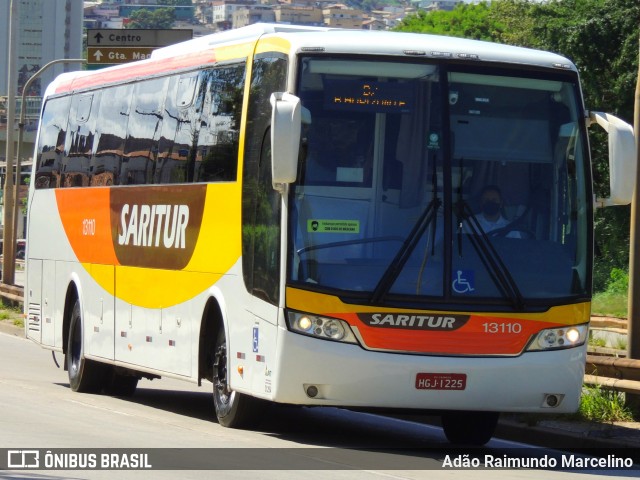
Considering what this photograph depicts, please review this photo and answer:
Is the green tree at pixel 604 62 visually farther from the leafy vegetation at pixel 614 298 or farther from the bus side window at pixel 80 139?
the bus side window at pixel 80 139

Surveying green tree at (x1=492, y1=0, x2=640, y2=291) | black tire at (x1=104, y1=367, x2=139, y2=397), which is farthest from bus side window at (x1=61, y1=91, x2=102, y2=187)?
green tree at (x1=492, y1=0, x2=640, y2=291)

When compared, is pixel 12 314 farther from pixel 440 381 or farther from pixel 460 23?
pixel 460 23

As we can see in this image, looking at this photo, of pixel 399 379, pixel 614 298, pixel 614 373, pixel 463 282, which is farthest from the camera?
pixel 614 298

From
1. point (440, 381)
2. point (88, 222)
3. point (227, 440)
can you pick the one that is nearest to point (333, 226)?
point (440, 381)

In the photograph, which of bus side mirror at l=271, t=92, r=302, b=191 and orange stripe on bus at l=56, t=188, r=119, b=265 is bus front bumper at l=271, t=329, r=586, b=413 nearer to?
bus side mirror at l=271, t=92, r=302, b=191

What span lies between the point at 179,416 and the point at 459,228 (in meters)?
4.65

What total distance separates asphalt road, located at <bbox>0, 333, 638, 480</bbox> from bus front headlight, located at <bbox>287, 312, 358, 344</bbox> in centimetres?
94

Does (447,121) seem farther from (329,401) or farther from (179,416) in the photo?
(179,416)

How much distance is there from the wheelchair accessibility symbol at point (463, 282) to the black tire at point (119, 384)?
7.46m

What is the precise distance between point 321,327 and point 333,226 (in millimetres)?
813

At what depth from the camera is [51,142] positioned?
21.0m

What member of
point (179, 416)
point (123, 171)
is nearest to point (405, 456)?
point (179, 416)

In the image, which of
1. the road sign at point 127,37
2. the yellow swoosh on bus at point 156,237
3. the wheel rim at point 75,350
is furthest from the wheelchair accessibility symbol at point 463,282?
the road sign at point 127,37

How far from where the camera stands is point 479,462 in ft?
40.5
